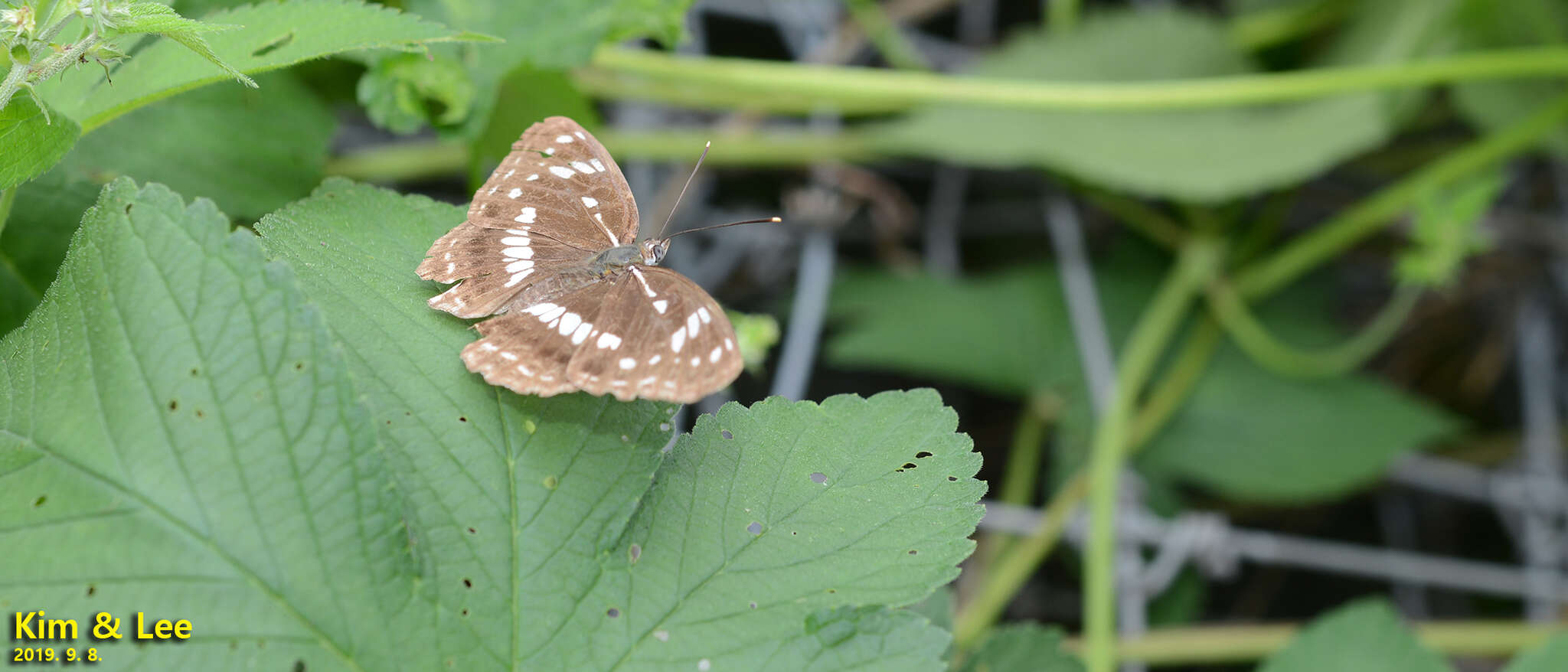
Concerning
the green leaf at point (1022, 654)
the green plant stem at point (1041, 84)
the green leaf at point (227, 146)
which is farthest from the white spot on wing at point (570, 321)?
the green plant stem at point (1041, 84)

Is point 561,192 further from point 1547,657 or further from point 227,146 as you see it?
point 1547,657

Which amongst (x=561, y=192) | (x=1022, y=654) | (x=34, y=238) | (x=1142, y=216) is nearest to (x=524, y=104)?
(x=561, y=192)

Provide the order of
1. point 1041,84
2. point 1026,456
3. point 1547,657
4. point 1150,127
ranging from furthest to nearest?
point 1026,456 → point 1150,127 → point 1041,84 → point 1547,657

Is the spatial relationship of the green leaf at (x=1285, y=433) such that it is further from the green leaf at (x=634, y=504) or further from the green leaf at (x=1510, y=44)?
the green leaf at (x=634, y=504)

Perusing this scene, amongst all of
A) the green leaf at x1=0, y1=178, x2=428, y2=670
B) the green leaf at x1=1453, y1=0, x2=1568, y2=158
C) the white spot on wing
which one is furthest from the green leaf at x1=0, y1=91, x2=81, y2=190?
the green leaf at x1=1453, y1=0, x2=1568, y2=158

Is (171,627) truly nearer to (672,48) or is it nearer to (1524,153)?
(672,48)

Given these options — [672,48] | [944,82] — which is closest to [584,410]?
[672,48]
